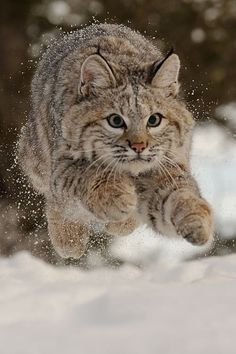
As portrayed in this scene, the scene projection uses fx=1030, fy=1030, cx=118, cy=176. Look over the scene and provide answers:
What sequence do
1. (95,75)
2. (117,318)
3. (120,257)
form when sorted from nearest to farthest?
(117,318) < (95,75) < (120,257)

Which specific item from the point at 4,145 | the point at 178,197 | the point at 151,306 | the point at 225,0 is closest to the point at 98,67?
the point at 178,197

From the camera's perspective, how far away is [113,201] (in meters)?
5.62

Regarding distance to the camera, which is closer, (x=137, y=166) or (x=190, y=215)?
(x=190, y=215)

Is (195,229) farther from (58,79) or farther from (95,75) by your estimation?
(58,79)

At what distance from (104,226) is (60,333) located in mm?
3397

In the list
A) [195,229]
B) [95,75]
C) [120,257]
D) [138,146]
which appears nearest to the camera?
[195,229]

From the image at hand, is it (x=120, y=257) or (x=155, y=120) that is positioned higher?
(x=155, y=120)

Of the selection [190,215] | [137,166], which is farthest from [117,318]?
[137,166]

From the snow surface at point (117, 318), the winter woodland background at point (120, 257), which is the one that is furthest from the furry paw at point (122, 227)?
the snow surface at point (117, 318)

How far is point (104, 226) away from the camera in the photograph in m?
7.25

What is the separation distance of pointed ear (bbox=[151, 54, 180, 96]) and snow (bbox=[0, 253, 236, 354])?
4.98 feet

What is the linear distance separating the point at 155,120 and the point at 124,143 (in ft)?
0.83

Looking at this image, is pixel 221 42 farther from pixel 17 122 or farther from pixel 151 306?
pixel 151 306

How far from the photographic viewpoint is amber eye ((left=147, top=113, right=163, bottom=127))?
19.1 ft
